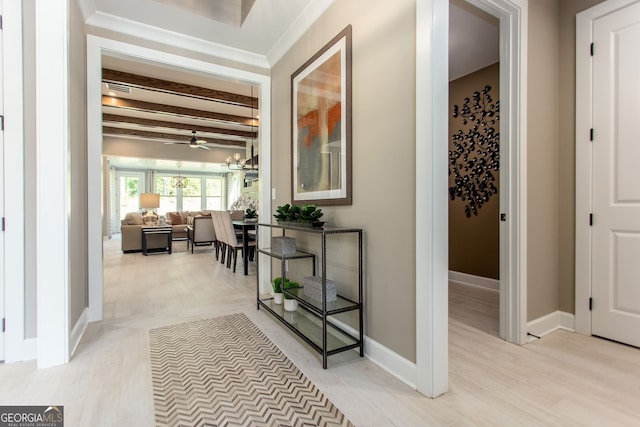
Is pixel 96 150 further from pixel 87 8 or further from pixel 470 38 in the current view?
pixel 470 38

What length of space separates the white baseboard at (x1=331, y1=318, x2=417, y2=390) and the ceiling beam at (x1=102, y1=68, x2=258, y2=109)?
Result: 4418 mm

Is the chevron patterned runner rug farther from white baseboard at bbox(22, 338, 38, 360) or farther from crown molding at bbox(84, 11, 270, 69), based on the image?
crown molding at bbox(84, 11, 270, 69)

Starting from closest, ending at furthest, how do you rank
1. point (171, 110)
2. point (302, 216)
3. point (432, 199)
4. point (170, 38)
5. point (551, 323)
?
point (432, 199)
point (302, 216)
point (551, 323)
point (170, 38)
point (171, 110)

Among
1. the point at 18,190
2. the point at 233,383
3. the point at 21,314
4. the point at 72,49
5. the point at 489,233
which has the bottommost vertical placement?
the point at 233,383

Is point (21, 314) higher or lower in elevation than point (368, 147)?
lower

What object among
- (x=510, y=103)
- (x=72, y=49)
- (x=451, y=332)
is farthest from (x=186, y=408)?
(x=510, y=103)

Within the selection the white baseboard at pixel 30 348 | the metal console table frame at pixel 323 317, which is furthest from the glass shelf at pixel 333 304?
the white baseboard at pixel 30 348

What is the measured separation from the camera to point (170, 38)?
288cm

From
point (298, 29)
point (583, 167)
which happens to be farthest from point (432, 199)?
point (298, 29)

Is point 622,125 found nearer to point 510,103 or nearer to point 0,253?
point 510,103

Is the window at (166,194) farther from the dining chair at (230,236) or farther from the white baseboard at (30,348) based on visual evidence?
the white baseboard at (30,348)

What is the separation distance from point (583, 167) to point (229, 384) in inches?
113

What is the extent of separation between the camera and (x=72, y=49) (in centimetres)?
209

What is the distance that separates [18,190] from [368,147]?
2188 mm
